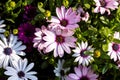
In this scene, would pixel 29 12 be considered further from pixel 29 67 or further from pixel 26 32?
pixel 29 67

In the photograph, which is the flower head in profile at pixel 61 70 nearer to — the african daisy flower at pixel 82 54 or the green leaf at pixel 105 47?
the african daisy flower at pixel 82 54

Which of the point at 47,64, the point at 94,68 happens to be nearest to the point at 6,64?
the point at 47,64

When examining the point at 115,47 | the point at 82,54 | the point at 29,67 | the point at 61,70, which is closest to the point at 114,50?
the point at 115,47

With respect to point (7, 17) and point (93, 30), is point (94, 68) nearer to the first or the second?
point (93, 30)

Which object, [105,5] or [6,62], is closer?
[6,62]

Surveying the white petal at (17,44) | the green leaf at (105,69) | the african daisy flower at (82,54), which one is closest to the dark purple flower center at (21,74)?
the white petal at (17,44)

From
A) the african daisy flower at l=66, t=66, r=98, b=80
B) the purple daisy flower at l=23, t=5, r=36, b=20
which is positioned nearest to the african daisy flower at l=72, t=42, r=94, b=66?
the african daisy flower at l=66, t=66, r=98, b=80
